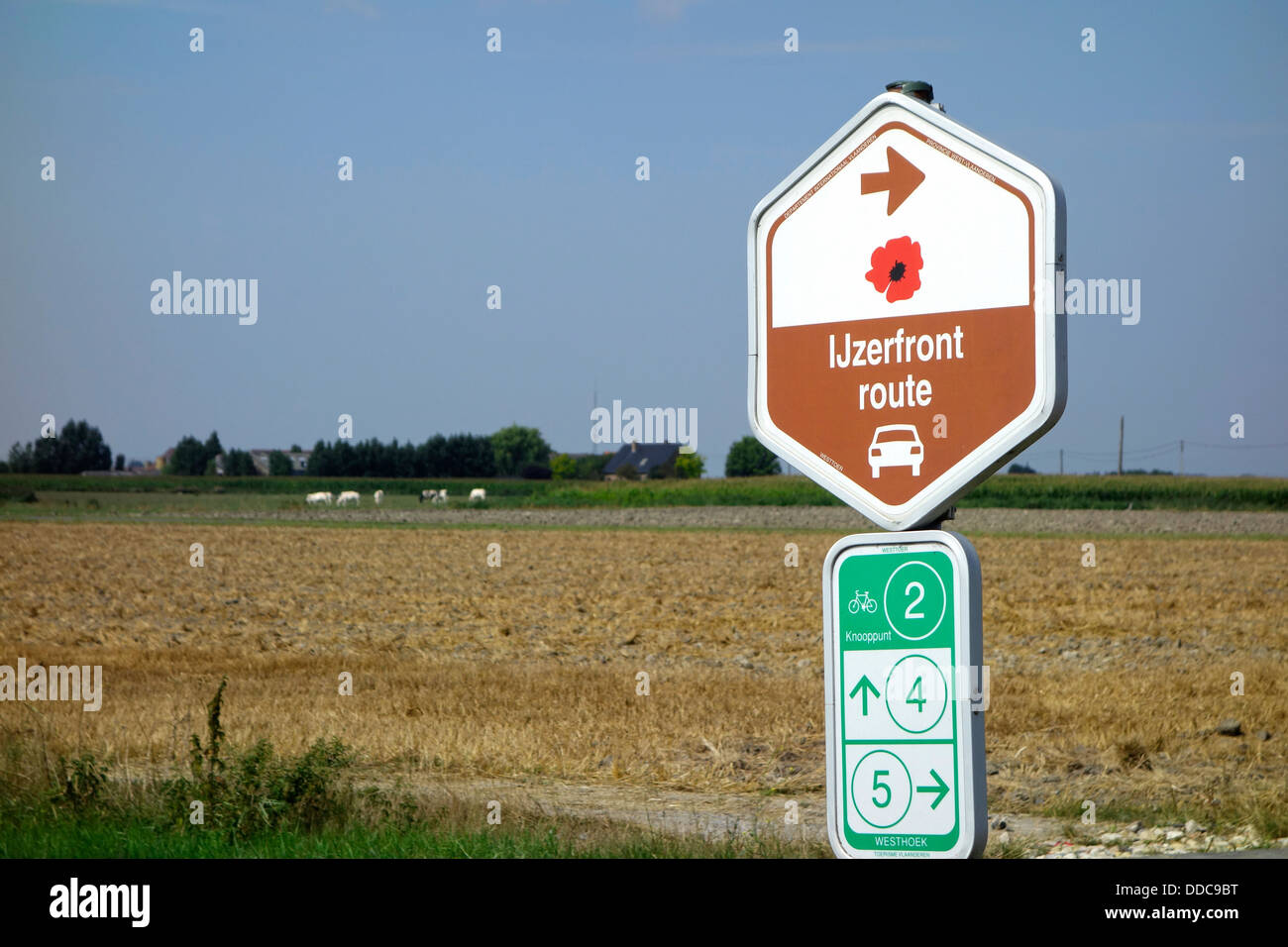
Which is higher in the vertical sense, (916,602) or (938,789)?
(916,602)

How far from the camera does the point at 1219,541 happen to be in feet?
144

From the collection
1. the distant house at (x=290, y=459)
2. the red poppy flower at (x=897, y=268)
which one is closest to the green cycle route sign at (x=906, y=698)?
the red poppy flower at (x=897, y=268)

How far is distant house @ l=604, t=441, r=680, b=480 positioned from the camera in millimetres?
116562

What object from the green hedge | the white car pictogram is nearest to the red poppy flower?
the white car pictogram

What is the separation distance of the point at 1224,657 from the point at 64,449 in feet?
320

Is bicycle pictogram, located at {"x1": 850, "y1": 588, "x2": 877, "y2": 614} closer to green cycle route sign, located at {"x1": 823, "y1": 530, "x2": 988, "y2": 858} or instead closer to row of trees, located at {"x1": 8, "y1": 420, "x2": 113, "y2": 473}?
green cycle route sign, located at {"x1": 823, "y1": 530, "x2": 988, "y2": 858}

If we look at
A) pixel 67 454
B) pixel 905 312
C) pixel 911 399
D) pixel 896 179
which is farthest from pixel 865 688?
pixel 67 454

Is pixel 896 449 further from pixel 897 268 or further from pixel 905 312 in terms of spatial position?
pixel 897 268

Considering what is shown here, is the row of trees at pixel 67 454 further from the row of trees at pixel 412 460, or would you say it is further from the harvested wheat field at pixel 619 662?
the harvested wheat field at pixel 619 662

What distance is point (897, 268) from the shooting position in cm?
298

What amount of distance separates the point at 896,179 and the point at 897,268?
0.76ft

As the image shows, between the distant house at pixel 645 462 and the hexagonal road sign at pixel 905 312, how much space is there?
109885mm
